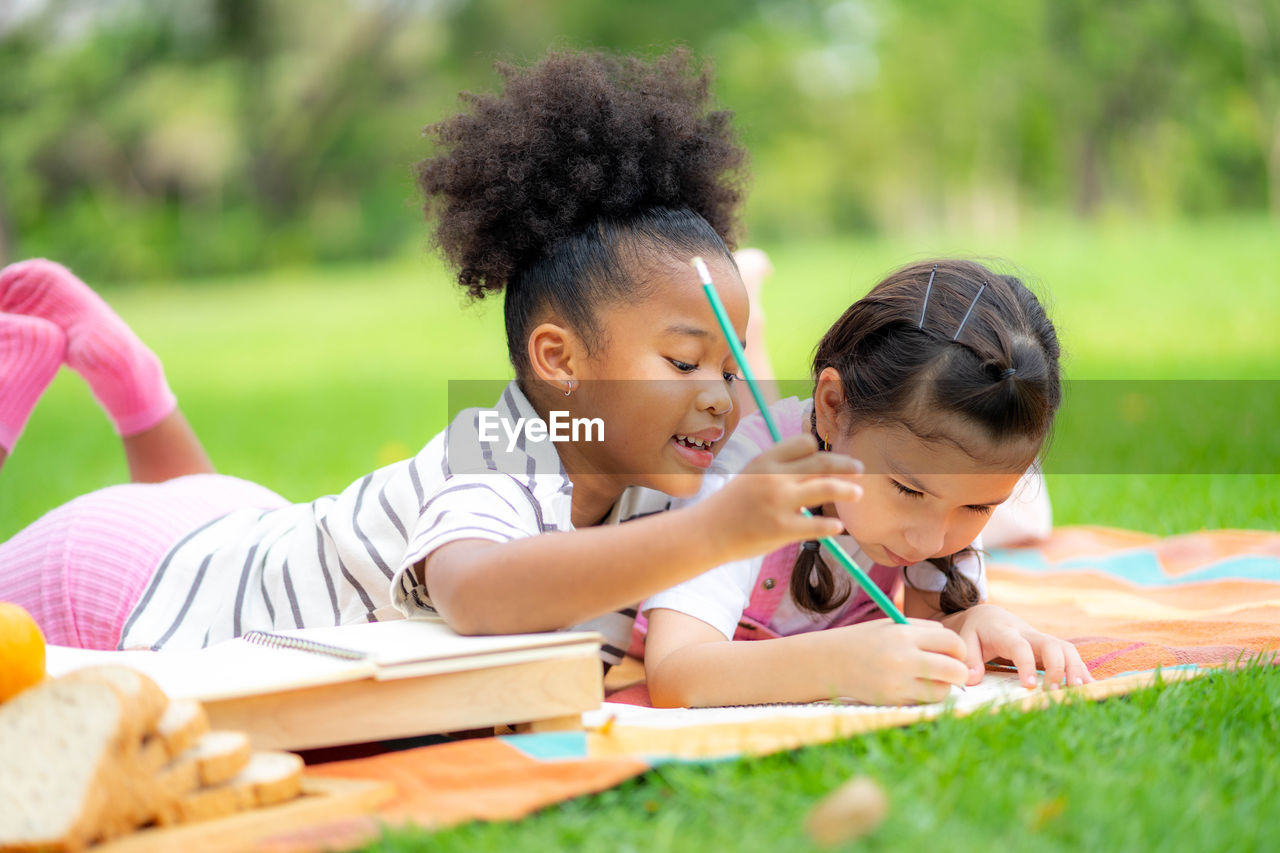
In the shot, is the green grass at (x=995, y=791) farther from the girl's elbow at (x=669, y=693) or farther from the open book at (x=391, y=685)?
the girl's elbow at (x=669, y=693)

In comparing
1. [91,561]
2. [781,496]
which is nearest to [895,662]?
[781,496]

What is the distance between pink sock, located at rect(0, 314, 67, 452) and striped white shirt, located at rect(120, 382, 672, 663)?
515 millimetres

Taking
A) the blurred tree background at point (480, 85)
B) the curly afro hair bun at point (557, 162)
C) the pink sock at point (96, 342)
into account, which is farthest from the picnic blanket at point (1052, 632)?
the blurred tree background at point (480, 85)

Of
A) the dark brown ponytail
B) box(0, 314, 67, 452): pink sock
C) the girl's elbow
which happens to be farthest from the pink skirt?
the dark brown ponytail

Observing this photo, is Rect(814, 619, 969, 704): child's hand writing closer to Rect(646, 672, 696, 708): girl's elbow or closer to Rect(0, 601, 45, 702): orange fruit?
Rect(646, 672, 696, 708): girl's elbow

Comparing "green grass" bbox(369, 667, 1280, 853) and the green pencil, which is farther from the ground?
the green pencil

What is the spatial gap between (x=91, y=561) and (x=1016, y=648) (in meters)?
1.54

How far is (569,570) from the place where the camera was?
4.83 ft

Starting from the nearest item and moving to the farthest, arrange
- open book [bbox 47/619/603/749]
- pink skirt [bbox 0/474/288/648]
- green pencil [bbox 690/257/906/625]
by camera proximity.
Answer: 1. open book [bbox 47/619/603/749]
2. green pencil [bbox 690/257/906/625]
3. pink skirt [bbox 0/474/288/648]

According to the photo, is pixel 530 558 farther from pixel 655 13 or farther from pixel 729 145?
pixel 655 13

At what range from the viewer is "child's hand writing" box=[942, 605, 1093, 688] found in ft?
5.49

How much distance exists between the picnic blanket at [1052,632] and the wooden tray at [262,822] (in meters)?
0.03

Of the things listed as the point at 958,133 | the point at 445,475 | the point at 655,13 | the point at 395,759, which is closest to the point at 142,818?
the point at 395,759

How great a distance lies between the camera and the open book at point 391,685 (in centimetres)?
139
